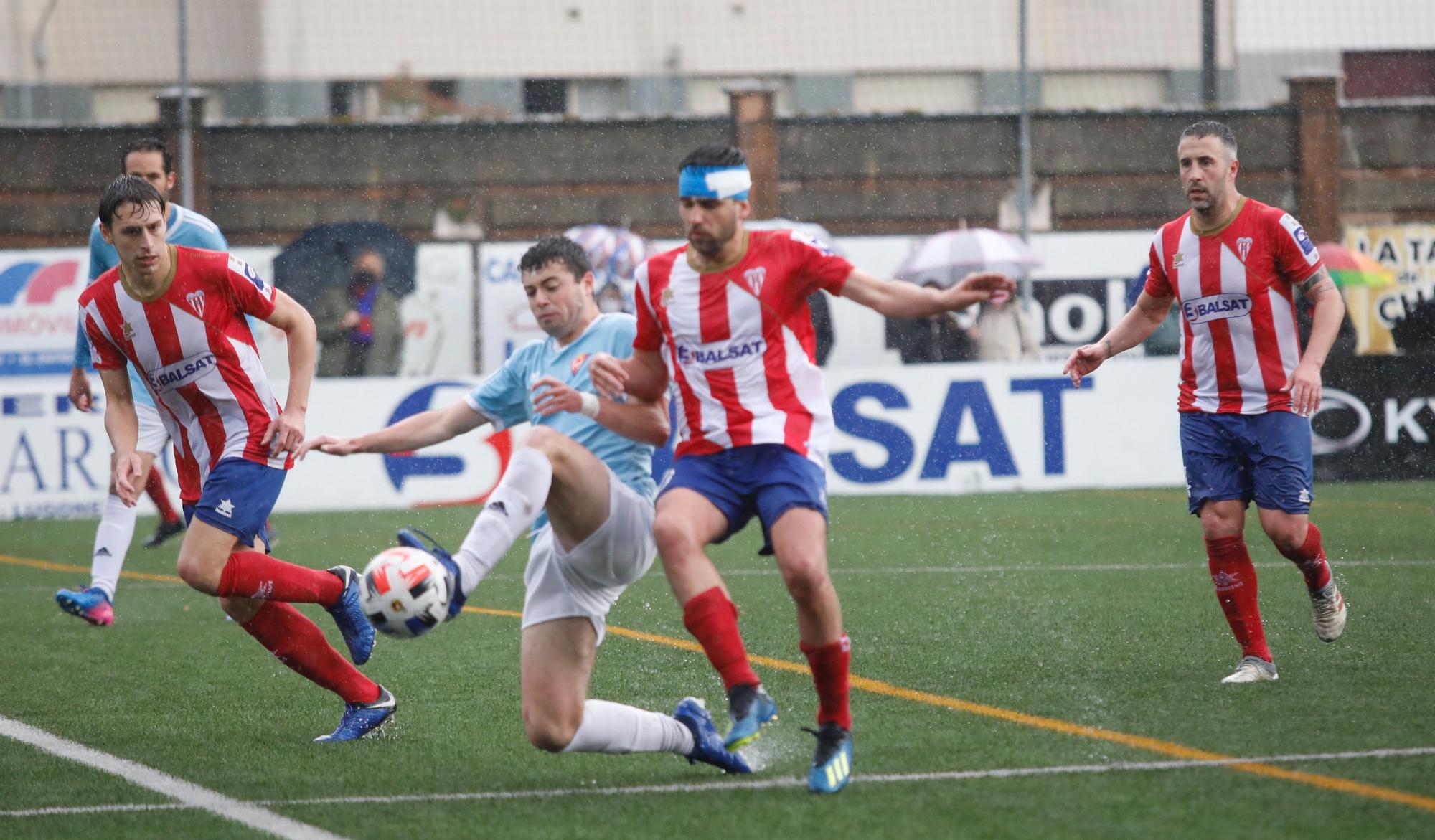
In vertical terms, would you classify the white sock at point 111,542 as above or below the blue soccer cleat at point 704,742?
above

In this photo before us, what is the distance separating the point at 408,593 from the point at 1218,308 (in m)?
3.46

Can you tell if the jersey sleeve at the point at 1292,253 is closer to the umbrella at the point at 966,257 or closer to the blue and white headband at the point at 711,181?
the blue and white headband at the point at 711,181

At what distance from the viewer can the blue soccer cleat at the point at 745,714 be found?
459 cm

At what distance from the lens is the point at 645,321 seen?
199 inches

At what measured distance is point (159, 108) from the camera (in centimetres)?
2064

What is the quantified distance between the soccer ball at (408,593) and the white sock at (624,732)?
2.26 feet

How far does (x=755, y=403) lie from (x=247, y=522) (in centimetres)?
192

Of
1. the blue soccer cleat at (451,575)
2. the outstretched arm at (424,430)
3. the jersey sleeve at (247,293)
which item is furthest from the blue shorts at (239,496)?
the blue soccer cleat at (451,575)

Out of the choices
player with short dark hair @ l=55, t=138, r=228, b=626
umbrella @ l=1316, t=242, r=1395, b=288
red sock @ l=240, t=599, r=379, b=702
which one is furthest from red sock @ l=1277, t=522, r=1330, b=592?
umbrella @ l=1316, t=242, r=1395, b=288

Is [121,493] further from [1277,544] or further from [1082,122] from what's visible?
[1082,122]

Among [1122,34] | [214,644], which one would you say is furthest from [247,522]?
[1122,34]

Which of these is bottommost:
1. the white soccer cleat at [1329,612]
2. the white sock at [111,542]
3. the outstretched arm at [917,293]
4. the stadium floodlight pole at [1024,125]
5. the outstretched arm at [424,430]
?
the white soccer cleat at [1329,612]

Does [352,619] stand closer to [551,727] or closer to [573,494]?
[551,727]

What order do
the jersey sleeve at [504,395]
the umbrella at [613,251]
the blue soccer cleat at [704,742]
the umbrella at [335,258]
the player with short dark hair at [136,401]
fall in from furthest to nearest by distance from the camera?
the umbrella at [335,258] < the umbrella at [613,251] < the player with short dark hair at [136,401] < the jersey sleeve at [504,395] < the blue soccer cleat at [704,742]
